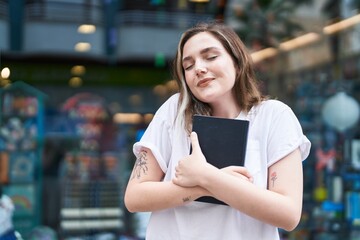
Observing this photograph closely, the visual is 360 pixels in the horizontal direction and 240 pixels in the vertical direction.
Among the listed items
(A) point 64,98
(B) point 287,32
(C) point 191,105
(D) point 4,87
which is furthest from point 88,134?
(C) point 191,105

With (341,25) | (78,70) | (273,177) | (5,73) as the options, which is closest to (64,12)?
(78,70)

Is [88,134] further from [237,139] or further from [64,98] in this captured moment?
[237,139]

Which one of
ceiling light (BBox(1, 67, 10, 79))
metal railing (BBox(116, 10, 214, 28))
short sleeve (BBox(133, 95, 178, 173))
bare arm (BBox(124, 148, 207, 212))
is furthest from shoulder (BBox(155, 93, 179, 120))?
metal railing (BBox(116, 10, 214, 28))

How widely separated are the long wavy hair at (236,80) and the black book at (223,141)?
0.09 m

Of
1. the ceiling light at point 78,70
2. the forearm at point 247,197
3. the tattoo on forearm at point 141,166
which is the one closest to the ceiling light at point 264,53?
the ceiling light at point 78,70

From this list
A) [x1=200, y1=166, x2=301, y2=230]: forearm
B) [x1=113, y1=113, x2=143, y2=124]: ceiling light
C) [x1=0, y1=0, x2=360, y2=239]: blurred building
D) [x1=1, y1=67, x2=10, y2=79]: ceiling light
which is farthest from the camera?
[x1=113, y1=113, x2=143, y2=124]: ceiling light

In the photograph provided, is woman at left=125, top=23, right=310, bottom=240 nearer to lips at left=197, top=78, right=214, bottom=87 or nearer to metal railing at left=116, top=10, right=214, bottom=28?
lips at left=197, top=78, right=214, bottom=87

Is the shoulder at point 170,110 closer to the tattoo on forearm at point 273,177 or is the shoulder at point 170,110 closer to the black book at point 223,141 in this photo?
the black book at point 223,141

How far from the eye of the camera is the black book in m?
1.34

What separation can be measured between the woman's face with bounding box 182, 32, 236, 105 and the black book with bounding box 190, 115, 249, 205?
0.10m

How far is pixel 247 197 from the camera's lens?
129 cm

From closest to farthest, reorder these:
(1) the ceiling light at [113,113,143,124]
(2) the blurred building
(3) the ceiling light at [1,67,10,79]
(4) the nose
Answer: (4) the nose, (3) the ceiling light at [1,67,10,79], (2) the blurred building, (1) the ceiling light at [113,113,143,124]

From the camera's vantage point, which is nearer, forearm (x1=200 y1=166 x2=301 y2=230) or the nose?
forearm (x1=200 y1=166 x2=301 y2=230)

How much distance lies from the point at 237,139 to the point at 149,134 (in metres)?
0.24
